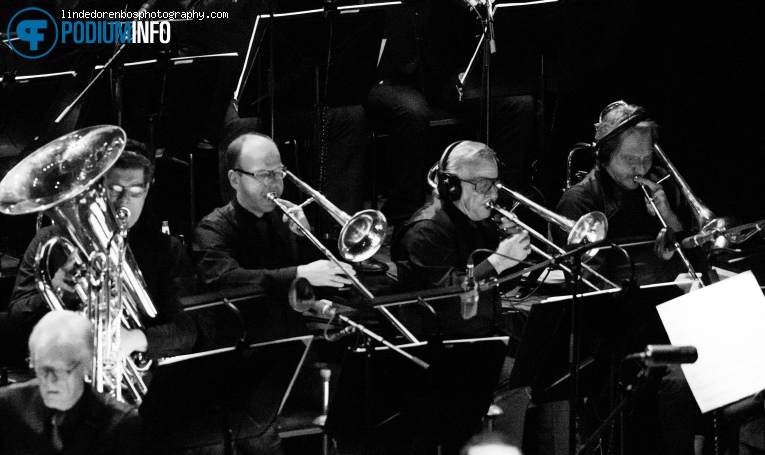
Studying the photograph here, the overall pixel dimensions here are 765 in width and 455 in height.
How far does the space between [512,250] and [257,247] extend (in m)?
1.20

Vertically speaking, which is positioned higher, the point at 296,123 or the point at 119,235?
the point at 296,123

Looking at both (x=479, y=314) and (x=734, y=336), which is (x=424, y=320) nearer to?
(x=479, y=314)

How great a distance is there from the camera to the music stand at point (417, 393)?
4.28 meters

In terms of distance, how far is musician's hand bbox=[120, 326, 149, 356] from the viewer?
4.34 m

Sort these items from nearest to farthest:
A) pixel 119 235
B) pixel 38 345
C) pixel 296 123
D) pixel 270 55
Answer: pixel 38 345
pixel 119 235
pixel 270 55
pixel 296 123

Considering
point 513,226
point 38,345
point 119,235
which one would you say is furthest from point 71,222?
point 513,226

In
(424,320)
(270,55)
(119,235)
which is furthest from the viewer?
(270,55)

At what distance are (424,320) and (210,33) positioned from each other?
237 centimetres

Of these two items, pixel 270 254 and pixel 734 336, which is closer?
pixel 734 336

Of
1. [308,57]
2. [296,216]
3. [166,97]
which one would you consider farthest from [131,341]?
[308,57]

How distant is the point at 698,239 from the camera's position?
5.52m

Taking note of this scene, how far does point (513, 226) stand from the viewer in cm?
541

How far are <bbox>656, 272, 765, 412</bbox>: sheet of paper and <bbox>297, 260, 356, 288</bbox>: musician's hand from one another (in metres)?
1.36

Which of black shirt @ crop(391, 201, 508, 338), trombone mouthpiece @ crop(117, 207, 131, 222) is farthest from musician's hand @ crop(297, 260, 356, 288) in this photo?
trombone mouthpiece @ crop(117, 207, 131, 222)
